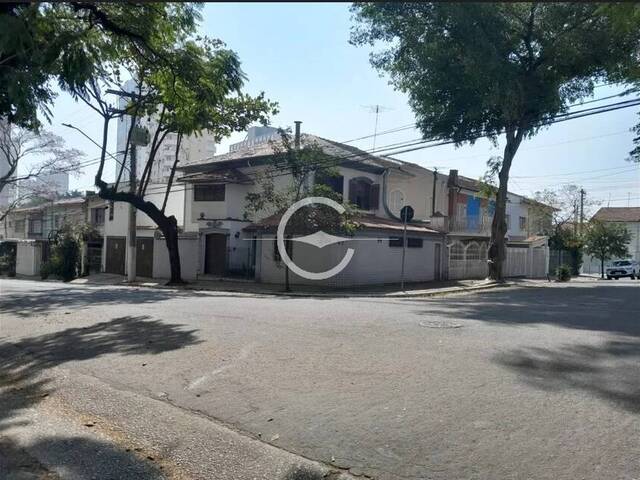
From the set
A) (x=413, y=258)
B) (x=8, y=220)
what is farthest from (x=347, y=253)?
(x=8, y=220)

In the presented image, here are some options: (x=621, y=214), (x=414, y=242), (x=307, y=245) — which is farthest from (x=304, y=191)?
(x=621, y=214)

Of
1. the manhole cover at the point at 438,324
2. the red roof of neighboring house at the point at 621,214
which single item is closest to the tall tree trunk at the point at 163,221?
the manhole cover at the point at 438,324

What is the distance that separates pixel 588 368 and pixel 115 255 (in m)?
33.0

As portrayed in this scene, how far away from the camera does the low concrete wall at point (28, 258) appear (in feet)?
134

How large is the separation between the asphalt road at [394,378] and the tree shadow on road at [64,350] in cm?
Result: 5

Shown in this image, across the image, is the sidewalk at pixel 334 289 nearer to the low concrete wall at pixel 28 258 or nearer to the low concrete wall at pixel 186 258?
the low concrete wall at pixel 186 258

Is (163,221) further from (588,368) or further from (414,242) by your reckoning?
(588,368)

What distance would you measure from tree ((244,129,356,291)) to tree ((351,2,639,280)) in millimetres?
5629

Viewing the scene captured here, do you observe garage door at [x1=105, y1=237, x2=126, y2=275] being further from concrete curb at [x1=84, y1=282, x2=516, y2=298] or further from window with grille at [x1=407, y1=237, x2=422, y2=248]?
window with grille at [x1=407, y1=237, x2=422, y2=248]

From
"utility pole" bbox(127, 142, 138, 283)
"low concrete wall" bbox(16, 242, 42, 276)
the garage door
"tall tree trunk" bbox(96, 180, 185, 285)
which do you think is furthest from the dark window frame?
"low concrete wall" bbox(16, 242, 42, 276)

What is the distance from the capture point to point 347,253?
915 inches

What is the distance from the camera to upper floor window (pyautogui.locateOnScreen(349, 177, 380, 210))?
3009 cm

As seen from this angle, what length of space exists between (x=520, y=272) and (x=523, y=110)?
15.5 meters

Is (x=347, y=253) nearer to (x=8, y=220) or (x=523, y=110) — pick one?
(x=523, y=110)
